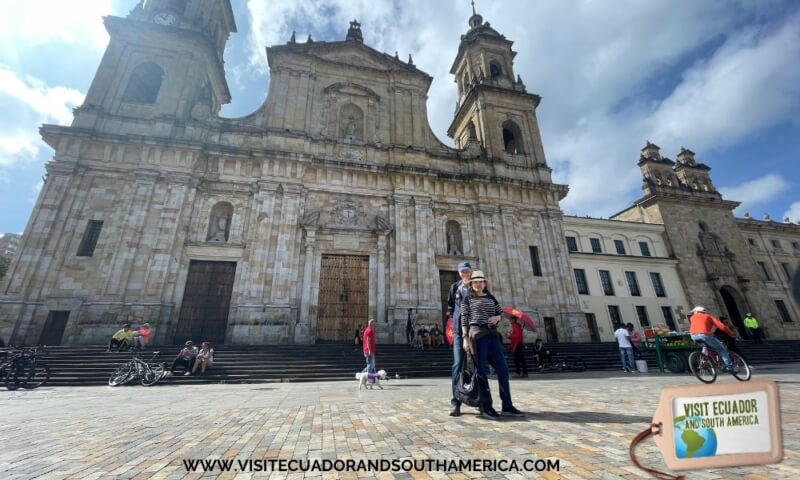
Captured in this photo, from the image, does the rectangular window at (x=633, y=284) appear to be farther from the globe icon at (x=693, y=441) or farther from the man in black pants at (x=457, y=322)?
the globe icon at (x=693, y=441)

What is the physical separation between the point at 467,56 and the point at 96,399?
31.2m

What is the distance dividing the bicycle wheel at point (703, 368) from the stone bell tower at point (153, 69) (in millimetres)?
24201

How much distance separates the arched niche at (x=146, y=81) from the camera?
66.6 ft

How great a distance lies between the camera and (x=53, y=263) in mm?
15164

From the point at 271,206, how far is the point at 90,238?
8.48m

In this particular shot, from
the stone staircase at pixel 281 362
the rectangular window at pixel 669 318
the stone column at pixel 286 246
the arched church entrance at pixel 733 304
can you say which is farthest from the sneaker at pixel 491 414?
the arched church entrance at pixel 733 304

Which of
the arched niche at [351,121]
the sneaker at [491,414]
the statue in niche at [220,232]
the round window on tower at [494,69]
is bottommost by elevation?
the sneaker at [491,414]

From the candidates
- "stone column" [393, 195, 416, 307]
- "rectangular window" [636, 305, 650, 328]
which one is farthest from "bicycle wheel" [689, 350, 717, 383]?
"rectangular window" [636, 305, 650, 328]

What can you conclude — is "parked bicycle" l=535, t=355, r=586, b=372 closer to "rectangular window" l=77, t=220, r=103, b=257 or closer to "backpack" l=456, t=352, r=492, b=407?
"backpack" l=456, t=352, r=492, b=407

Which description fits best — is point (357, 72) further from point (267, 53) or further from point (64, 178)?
point (64, 178)

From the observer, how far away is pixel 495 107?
84.0 feet

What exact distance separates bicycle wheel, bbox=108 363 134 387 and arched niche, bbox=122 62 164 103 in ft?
57.9

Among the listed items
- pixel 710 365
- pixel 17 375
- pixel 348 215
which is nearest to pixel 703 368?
pixel 710 365

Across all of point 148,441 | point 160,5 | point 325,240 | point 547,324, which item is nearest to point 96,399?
point 148,441
